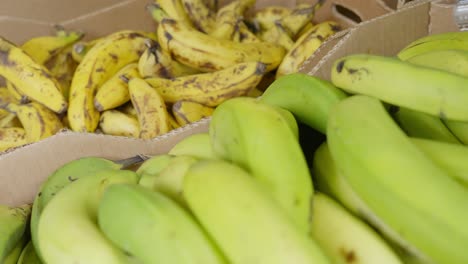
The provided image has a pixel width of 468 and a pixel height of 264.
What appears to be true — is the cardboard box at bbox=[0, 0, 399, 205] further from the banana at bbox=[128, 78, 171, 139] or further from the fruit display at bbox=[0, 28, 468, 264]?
the fruit display at bbox=[0, 28, 468, 264]

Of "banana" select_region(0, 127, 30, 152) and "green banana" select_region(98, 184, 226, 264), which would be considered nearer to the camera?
"green banana" select_region(98, 184, 226, 264)

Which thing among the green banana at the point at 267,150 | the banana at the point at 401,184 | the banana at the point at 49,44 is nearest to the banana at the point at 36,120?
the banana at the point at 49,44

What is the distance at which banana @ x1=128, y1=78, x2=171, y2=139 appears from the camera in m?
0.96

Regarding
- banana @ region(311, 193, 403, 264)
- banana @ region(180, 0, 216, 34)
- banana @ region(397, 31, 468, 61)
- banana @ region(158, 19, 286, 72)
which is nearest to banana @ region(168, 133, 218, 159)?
banana @ region(311, 193, 403, 264)

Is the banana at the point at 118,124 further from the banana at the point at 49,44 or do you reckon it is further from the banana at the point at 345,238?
the banana at the point at 345,238

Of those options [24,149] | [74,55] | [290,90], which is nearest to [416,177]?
[290,90]

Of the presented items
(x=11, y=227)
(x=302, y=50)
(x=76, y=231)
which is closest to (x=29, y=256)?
(x=11, y=227)

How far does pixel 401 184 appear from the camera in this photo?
365 millimetres

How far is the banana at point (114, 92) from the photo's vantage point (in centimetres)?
104

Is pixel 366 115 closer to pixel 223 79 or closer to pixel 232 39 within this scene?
pixel 223 79

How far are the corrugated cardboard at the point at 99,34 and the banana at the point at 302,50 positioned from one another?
0.10 meters

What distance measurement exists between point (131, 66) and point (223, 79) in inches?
9.0

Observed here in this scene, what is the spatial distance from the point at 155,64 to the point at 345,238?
0.74 meters

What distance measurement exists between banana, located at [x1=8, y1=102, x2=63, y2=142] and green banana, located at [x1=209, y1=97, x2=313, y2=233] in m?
0.63
